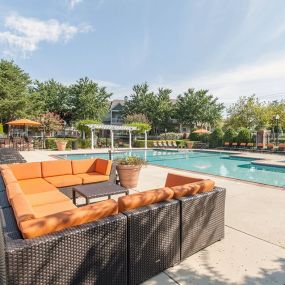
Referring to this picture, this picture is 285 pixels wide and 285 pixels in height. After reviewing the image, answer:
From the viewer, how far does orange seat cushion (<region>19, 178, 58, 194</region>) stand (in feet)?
16.4

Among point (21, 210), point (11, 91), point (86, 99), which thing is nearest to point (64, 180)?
point (21, 210)

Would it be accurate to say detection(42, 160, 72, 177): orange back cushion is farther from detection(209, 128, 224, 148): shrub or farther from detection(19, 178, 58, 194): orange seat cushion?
detection(209, 128, 224, 148): shrub

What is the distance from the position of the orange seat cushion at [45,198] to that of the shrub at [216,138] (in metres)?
24.6

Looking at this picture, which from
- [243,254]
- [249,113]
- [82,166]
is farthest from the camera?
[249,113]

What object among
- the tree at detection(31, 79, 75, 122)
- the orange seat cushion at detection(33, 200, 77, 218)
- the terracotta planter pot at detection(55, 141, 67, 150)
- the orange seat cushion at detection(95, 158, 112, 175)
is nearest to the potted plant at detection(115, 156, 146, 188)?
the orange seat cushion at detection(95, 158, 112, 175)

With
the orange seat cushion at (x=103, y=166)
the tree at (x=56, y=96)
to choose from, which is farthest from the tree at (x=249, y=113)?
the orange seat cushion at (x=103, y=166)

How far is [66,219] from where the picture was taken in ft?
7.58

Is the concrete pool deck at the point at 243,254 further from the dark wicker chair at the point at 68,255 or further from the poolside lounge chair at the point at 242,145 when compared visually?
the poolside lounge chair at the point at 242,145

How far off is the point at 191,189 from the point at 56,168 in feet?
13.5

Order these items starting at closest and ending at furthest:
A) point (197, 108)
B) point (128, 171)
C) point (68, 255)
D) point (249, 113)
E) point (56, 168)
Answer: point (68, 255) → point (56, 168) → point (128, 171) → point (249, 113) → point (197, 108)

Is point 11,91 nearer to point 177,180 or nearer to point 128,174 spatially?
point 128,174

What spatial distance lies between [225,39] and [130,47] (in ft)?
22.3

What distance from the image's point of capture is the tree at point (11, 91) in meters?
28.5

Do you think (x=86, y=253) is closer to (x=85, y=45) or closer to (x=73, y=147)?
(x=85, y=45)
